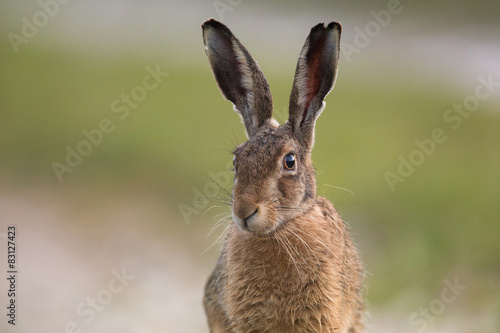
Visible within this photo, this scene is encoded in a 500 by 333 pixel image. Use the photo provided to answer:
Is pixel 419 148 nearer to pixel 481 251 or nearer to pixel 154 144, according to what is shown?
pixel 481 251

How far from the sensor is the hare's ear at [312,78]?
11.1 feet

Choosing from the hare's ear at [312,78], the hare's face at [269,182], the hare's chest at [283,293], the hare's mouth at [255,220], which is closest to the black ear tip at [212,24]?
the hare's ear at [312,78]

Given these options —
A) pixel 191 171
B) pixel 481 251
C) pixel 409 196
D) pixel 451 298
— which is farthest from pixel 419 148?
pixel 191 171

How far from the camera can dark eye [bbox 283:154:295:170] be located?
332 cm

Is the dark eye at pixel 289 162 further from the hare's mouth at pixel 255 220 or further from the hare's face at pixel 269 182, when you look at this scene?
the hare's mouth at pixel 255 220

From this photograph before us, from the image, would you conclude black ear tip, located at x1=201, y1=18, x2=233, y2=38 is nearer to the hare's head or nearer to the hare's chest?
the hare's head

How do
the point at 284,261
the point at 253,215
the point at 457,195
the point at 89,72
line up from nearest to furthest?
the point at 253,215 < the point at 284,261 < the point at 457,195 < the point at 89,72

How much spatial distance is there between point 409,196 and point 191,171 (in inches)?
84.3

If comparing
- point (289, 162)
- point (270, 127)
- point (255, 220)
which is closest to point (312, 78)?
point (270, 127)

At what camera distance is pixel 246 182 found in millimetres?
3166

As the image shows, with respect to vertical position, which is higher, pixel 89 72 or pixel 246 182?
pixel 89 72

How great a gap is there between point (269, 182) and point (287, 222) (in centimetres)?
30

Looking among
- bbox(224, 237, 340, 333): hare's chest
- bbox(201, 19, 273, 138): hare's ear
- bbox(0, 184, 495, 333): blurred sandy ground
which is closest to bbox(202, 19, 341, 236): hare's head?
bbox(201, 19, 273, 138): hare's ear

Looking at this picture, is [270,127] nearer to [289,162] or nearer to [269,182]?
[289,162]
